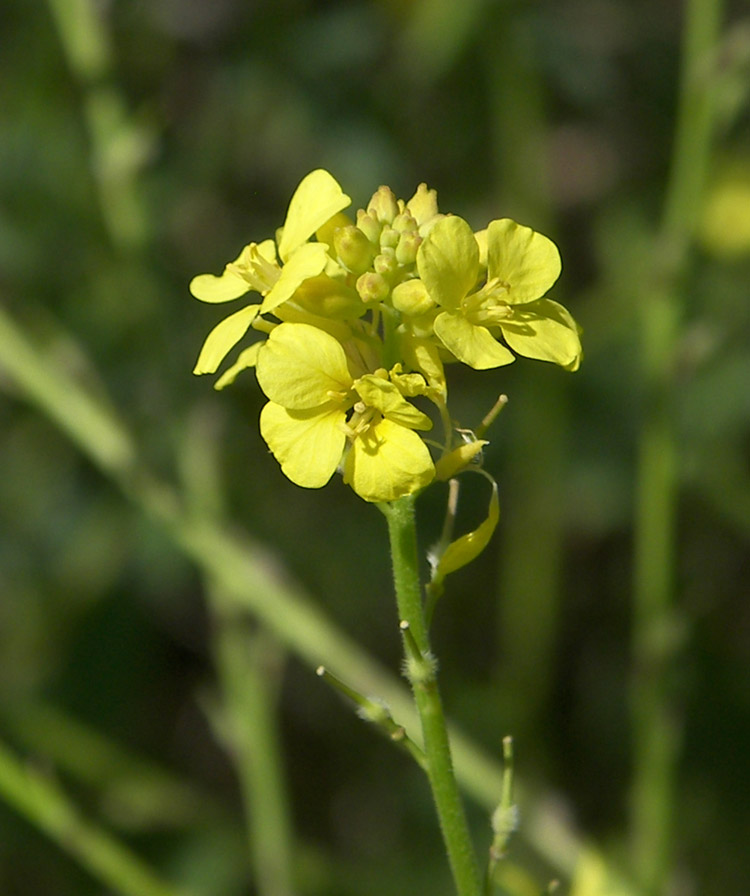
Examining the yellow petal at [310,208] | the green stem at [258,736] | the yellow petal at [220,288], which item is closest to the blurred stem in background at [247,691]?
the green stem at [258,736]

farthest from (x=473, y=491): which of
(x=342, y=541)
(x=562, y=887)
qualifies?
(x=562, y=887)

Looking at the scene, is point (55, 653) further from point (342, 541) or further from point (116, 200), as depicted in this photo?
point (116, 200)

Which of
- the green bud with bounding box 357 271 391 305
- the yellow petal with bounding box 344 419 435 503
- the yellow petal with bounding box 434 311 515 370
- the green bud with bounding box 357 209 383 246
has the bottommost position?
the yellow petal with bounding box 344 419 435 503

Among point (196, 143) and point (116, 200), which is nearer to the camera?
point (116, 200)

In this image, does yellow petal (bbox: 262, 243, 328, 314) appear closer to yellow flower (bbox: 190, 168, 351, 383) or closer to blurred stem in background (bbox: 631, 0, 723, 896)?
yellow flower (bbox: 190, 168, 351, 383)

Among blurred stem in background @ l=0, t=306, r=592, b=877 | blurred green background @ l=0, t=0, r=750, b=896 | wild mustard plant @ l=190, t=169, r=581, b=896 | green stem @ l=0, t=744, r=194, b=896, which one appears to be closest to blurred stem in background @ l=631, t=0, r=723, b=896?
blurred stem in background @ l=0, t=306, r=592, b=877

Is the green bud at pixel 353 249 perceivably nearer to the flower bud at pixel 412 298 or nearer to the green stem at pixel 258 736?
the flower bud at pixel 412 298

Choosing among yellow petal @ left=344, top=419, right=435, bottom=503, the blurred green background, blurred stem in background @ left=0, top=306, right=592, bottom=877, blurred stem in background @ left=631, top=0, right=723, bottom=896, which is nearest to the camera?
yellow petal @ left=344, top=419, right=435, bottom=503

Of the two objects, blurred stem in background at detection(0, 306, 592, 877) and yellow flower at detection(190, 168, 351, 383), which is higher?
blurred stem in background at detection(0, 306, 592, 877)
